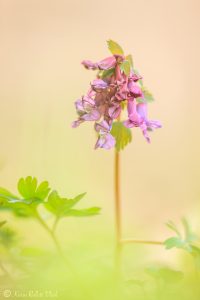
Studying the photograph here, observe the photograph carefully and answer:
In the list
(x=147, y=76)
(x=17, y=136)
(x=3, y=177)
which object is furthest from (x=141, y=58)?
(x=3, y=177)

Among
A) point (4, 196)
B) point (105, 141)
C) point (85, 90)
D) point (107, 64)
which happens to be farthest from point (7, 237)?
point (85, 90)

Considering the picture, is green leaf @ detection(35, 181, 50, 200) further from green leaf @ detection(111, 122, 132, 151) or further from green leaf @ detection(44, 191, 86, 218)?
green leaf @ detection(111, 122, 132, 151)

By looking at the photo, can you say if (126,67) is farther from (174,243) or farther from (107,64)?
(174,243)

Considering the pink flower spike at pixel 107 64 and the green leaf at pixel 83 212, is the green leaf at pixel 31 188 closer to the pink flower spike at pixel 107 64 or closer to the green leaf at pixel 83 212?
the green leaf at pixel 83 212

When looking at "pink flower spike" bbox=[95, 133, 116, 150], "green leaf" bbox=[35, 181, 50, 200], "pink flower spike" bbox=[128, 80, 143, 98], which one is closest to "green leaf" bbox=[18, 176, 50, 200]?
"green leaf" bbox=[35, 181, 50, 200]

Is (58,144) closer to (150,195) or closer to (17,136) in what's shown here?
(17,136)
